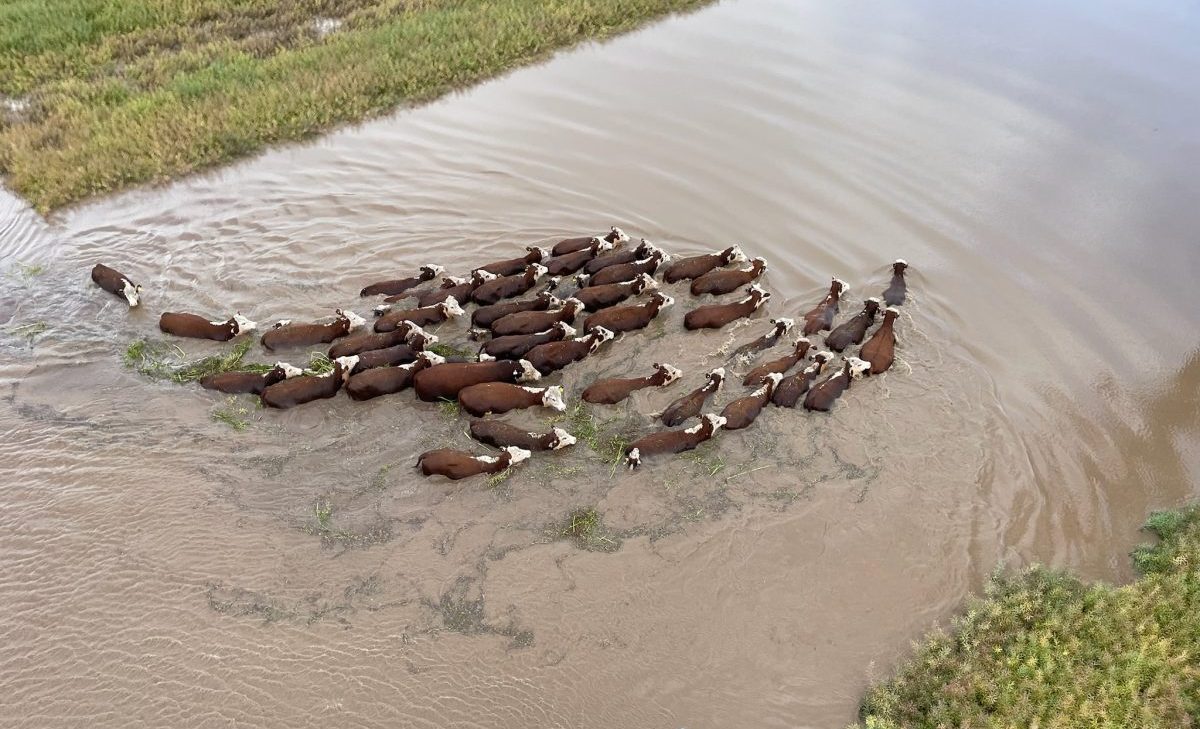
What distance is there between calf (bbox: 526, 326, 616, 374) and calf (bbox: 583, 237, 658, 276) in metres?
1.35

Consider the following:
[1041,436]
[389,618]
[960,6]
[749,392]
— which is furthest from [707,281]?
[960,6]

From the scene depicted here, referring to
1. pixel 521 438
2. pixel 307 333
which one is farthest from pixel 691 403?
pixel 307 333

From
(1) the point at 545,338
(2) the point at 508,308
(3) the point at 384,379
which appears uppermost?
(2) the point at 508,308

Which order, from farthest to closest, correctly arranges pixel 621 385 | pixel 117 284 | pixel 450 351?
1. pixel 117 284
2. pixel 450 351
3. pixel 621 385

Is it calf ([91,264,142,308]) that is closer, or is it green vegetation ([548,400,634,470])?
green vegetation ([548,400,634,470])

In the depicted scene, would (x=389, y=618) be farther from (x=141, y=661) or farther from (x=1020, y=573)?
(x=1020, y=573)

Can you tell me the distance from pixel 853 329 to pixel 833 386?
1.08 meters

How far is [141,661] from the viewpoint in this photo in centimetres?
520

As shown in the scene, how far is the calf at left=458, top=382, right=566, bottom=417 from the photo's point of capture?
707 cm

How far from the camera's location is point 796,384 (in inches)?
288

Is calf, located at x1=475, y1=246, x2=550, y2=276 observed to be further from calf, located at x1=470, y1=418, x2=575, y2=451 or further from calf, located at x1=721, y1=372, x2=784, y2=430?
calf, located at x1=721, y1=372, x2=784, y2=430

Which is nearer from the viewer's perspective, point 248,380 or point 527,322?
point 248,380

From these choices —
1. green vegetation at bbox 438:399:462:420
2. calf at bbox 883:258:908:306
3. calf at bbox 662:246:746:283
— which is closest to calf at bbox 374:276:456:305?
green vegetation at bbox 438:399:462:420

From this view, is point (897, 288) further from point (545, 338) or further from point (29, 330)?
point (29, 330)
